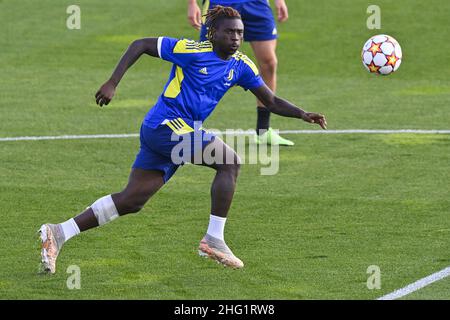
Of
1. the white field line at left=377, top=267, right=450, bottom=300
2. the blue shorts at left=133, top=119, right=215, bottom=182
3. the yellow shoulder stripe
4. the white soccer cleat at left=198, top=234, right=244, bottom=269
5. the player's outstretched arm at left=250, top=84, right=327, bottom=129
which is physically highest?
the yellow shoulder stripe

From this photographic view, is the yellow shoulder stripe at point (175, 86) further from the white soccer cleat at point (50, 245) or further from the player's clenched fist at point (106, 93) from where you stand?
the white soccer cleat at point (50, 245)

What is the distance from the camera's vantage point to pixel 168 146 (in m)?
8.99

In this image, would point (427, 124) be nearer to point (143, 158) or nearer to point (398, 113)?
point (398, 113)

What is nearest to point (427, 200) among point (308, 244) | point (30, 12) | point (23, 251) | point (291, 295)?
point (308, 244)

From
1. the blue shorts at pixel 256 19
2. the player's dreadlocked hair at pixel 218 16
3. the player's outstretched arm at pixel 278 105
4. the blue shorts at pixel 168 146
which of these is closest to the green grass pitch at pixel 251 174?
the blue shorts at pixel 168 146

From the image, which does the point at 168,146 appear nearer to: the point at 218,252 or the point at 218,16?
the point at 218,252

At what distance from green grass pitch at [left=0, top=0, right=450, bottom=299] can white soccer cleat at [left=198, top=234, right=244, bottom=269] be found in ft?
0.32

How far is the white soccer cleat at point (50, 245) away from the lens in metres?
8.79

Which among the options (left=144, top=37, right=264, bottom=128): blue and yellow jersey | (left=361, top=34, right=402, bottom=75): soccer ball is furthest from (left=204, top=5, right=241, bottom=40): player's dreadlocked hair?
(left=361, top=34, right=402, bottom=75): soccer ball

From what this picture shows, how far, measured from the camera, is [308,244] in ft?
31.6

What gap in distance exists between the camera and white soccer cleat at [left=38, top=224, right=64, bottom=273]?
8.79 m

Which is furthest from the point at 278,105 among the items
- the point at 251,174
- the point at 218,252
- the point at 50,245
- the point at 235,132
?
the point at 235,132

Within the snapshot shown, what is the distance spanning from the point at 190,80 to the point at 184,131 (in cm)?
42

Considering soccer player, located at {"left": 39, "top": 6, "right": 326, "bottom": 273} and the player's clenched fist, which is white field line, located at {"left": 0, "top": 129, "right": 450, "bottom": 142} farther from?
the player's clenched fist
